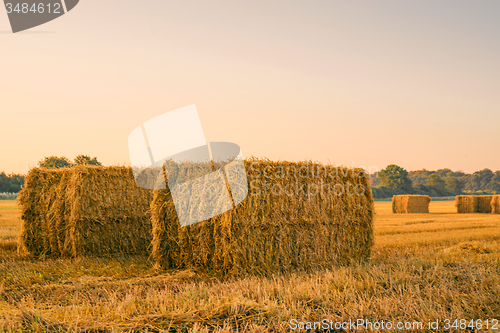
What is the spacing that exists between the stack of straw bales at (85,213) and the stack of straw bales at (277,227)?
7.66 ft

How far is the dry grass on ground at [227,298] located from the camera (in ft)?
12.5

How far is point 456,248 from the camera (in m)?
A: 9.33

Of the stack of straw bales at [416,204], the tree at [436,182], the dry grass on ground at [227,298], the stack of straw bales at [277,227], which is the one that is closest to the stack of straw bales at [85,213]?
the dry grass on ground at [227,298]

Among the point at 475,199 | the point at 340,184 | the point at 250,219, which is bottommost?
the point at 475,199

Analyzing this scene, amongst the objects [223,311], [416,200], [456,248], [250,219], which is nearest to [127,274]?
[250,219]

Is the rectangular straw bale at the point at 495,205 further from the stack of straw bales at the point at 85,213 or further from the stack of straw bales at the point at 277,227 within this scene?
the stack of straw bales at the point at 85,213

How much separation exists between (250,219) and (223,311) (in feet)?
8.00

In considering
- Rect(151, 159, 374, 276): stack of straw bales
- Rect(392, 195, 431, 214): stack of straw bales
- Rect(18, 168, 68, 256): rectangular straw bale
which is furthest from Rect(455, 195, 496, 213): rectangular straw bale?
Rect(18, 168, 68, 256): rectangular straw bale

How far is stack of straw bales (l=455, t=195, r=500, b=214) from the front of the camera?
27884 mm

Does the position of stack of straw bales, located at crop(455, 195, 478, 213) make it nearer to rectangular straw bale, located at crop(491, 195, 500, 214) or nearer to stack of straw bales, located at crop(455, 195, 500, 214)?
A: stack of straw bales, located at crop(455, 195, 500, 214)

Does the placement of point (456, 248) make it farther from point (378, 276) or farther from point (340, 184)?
point (378, 276)

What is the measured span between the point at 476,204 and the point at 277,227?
91.3ft

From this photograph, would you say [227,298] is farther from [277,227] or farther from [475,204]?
[475,204]

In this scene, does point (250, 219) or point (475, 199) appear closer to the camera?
point (250, 219)
